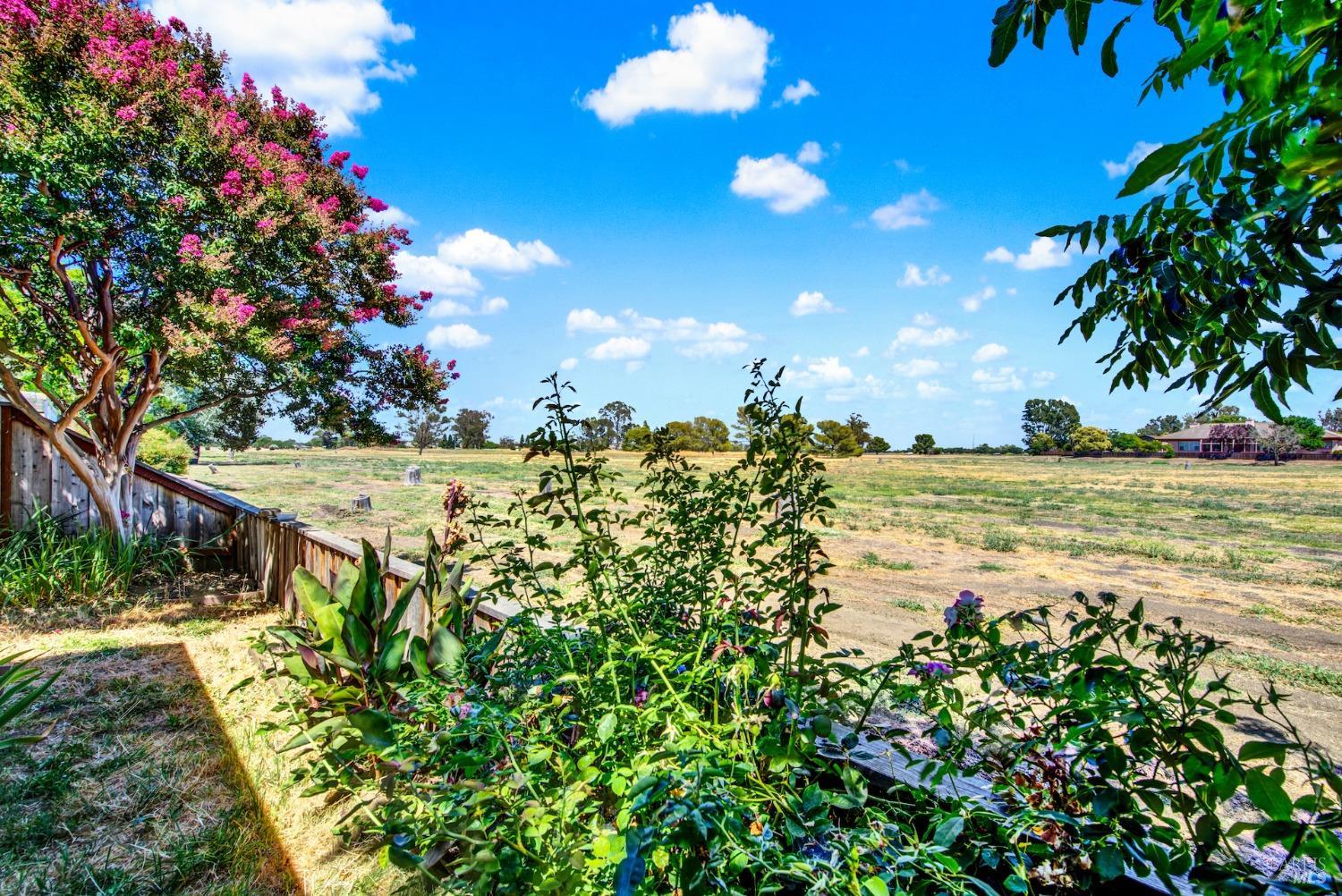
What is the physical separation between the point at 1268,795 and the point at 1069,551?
1232cm

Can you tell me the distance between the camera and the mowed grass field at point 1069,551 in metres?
6.63

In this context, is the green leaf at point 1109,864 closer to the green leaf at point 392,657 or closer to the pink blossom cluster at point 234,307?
the green leaf at point 392,657

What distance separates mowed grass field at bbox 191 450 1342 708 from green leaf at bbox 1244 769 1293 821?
101 inches

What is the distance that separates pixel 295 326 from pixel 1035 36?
576cm

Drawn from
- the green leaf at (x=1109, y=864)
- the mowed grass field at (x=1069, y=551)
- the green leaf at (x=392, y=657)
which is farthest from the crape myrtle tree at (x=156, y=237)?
the green leaf at (x=1109, y=864)

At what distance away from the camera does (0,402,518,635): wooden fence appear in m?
4.89

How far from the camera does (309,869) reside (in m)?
2.17

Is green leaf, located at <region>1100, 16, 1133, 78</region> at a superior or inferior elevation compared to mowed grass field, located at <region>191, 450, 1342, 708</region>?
superior

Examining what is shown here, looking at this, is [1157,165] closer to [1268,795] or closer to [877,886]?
[1268,795]

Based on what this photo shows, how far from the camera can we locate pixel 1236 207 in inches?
37.5

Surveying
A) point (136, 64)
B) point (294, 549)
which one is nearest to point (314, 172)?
point (136, 64)

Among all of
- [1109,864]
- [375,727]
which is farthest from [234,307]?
[1109,864]

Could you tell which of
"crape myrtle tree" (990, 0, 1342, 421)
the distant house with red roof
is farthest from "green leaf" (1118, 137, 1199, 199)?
the distant house with red roof

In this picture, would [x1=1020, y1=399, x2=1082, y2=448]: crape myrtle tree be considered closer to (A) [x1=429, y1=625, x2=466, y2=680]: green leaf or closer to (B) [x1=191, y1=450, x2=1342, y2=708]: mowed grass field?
(B) [x1=191, y1=450, x2=1342, y2=708]: mowed grass field
